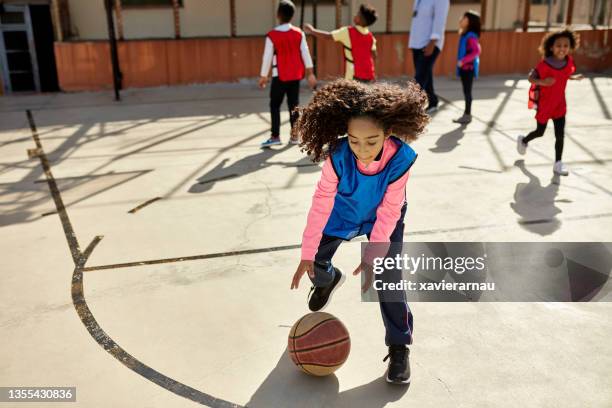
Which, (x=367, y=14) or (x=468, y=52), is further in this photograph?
(x=468, y=52)

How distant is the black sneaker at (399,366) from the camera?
3.16m

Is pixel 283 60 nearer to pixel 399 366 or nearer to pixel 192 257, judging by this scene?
pixel 192 257

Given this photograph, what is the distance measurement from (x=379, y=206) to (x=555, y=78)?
4.21m

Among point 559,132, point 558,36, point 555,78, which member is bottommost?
point 559,132

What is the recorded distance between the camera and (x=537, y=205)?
5.70 m

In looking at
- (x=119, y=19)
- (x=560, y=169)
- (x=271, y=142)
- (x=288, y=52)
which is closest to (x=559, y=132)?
(x=560, y=169)

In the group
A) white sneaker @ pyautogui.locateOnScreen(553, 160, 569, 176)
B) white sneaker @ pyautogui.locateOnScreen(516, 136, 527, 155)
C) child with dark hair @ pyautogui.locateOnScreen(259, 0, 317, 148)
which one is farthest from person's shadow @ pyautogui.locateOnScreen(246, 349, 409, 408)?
child with dark hair @ pyautogui.locateOnScreen(259, 0, 317, 148)

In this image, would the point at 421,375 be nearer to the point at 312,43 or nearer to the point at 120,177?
the point at 120,177

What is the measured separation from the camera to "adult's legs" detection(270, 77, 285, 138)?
790 cm

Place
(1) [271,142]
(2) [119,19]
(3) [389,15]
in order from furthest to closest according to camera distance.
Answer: (3) [389,15] < (2) [119,19] < (1) [271,142]

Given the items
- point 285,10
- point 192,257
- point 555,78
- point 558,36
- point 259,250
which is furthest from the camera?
point 285,10

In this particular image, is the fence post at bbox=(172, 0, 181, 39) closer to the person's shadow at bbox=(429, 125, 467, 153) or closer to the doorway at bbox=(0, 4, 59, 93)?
the doorway at bbox=(0, 4, 59, 93)

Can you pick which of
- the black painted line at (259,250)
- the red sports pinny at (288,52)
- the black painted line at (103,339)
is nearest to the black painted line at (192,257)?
the black painted line at (259,250)

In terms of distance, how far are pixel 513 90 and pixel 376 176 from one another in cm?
1000
